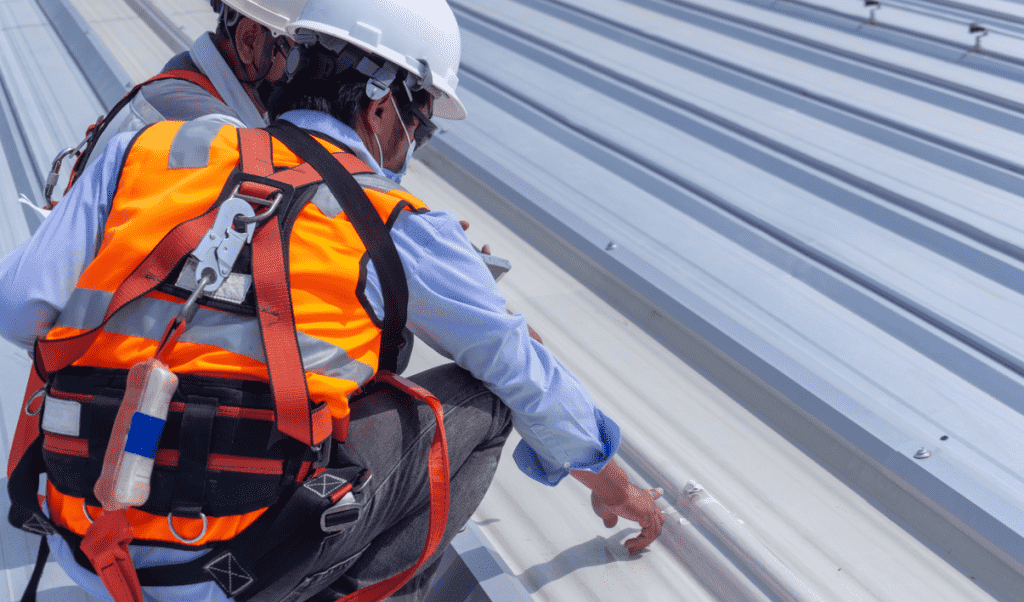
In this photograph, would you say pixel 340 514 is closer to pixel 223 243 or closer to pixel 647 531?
pixel 223 243

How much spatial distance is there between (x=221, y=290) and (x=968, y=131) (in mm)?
2752

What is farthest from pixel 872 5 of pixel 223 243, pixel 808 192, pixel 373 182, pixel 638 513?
pixel 223 243

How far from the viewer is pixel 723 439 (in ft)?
5.96

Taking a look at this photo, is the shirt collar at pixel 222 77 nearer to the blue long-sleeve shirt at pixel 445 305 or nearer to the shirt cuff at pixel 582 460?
the blue long-sleeve shirt at pixel 445 305

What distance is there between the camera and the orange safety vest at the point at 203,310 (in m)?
0.95

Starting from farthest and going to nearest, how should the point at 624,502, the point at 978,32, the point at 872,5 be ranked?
1. the point at 872,5
2. the point at 978,32
3. the point at 624,502

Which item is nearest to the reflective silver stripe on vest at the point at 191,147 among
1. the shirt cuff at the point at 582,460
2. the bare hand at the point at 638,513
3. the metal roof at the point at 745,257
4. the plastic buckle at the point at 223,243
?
the plastic buckle at the point at 223,243

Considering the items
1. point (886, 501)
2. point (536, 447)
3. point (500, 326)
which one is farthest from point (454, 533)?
point (886, 501)

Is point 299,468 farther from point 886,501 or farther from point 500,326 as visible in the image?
point 886,501

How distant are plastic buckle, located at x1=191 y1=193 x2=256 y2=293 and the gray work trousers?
1.06 feet

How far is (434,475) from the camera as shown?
44.9 inches

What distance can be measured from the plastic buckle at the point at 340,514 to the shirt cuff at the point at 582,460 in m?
0.36

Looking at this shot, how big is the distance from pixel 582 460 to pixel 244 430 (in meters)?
0.58

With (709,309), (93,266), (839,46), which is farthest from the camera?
(839,46)
